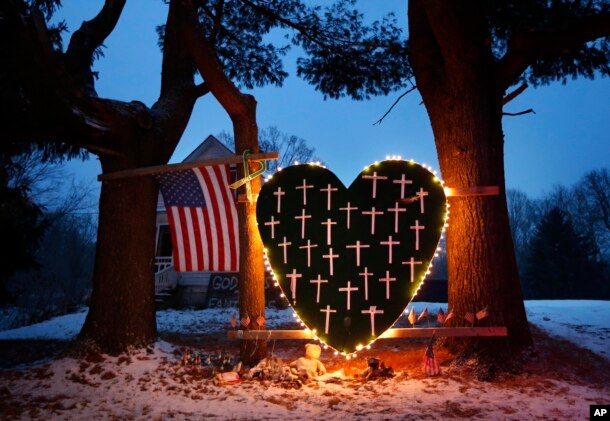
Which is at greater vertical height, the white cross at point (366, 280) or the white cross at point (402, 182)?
the white cross at point (402, 182)

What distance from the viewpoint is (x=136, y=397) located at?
4574 millimetres

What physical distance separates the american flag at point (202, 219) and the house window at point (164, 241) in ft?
45.2

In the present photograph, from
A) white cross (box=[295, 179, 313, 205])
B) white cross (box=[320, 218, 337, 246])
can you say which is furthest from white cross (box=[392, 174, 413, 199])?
white cross (box=[295, 179, 313, 205])

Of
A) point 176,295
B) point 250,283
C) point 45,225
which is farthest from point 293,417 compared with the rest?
point 176,295

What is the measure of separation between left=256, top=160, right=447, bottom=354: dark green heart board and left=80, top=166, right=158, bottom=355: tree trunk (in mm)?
2313

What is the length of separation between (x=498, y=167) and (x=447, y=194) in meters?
0.99

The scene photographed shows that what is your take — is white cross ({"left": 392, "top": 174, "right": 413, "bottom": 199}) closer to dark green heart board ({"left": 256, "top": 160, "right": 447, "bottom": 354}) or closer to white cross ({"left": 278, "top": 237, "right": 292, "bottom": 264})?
dark green heart board ({"left": 256, "top": 160, "right": 447, "bottom": 354})

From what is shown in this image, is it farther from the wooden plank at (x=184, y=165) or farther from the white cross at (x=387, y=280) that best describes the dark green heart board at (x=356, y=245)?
the wooden plank at (x=184, y=165)

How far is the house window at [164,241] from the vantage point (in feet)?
62.3

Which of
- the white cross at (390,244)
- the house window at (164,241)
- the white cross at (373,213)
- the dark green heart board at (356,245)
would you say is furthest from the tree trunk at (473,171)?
the house window at (164,241)

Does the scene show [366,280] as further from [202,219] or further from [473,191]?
[202,219]

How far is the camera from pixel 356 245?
4539mm

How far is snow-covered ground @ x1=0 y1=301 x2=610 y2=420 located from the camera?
3.85 meters

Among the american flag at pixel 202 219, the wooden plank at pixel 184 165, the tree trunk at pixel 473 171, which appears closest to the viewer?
the tree trunk at pixel 473 171
